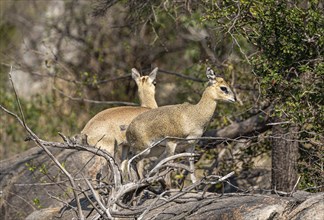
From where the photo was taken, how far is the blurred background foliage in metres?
10.8

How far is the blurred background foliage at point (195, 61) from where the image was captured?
1084 cm

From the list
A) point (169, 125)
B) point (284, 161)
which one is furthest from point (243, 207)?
point (284, 161)

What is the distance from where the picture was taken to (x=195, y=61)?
17.1m

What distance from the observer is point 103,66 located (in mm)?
19766

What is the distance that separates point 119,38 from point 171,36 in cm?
236

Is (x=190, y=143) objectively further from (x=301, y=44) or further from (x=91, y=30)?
(x=91, y=30)

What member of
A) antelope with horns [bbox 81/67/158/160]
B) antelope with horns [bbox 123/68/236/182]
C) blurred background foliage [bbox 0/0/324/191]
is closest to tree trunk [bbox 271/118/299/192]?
blurred background foliage [bbox 0/0/324/191]

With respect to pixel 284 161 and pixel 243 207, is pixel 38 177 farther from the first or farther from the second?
pixel 243 207

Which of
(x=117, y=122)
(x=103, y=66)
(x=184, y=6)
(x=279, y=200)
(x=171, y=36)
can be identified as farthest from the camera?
(x=103, y=66)

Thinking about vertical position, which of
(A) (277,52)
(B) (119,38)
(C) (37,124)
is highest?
(A) (277,52)

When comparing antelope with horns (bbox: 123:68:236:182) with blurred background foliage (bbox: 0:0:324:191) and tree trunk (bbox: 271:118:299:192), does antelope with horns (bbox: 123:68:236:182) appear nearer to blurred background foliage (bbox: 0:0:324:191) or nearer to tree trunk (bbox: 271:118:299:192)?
blurred background foliage (bbox: 0:0:324:191)

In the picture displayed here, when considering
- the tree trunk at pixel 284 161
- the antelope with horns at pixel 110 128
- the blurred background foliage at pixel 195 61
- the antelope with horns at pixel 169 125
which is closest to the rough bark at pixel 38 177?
the blurred background foliage at pixel 195 61

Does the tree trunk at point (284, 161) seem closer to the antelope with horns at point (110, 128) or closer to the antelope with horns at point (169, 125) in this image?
the antelope with horns at point (169, 125)

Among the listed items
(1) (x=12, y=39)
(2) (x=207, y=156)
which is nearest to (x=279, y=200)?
(2) (x=207, y=156)
